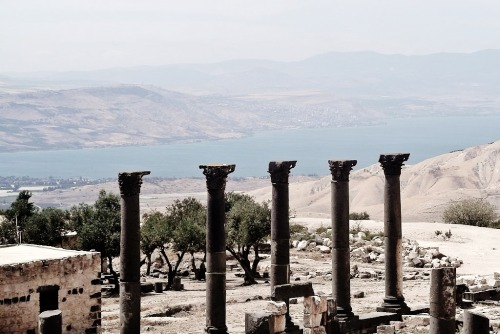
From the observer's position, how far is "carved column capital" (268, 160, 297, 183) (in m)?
27.1

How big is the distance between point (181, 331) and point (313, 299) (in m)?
6.17

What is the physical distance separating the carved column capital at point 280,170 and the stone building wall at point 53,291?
5528 millimetres

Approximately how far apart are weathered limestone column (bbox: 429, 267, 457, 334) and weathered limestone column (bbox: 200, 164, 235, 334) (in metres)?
6.10

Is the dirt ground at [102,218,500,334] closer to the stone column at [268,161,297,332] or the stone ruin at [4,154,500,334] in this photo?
the stone column at [268,161,297,332]

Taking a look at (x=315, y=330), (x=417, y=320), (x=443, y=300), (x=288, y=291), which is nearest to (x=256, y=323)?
(x=288, y=291)

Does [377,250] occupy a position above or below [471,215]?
below

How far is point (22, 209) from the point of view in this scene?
167 ft

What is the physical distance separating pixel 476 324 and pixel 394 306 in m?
9.10

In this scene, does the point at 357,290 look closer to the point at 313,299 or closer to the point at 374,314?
the point at 374,314

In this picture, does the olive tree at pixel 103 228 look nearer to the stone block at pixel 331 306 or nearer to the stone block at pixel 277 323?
the stone block at pixel 331 306

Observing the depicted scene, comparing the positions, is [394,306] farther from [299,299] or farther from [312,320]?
[299,299]

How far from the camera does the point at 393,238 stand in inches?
1128

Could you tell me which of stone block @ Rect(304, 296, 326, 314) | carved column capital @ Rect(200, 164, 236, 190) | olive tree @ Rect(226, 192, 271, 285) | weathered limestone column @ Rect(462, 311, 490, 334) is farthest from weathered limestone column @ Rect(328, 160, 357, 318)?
olive tree @ Rect(226, 192, 271, 285)

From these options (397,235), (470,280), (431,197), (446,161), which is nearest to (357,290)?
(470,280)
